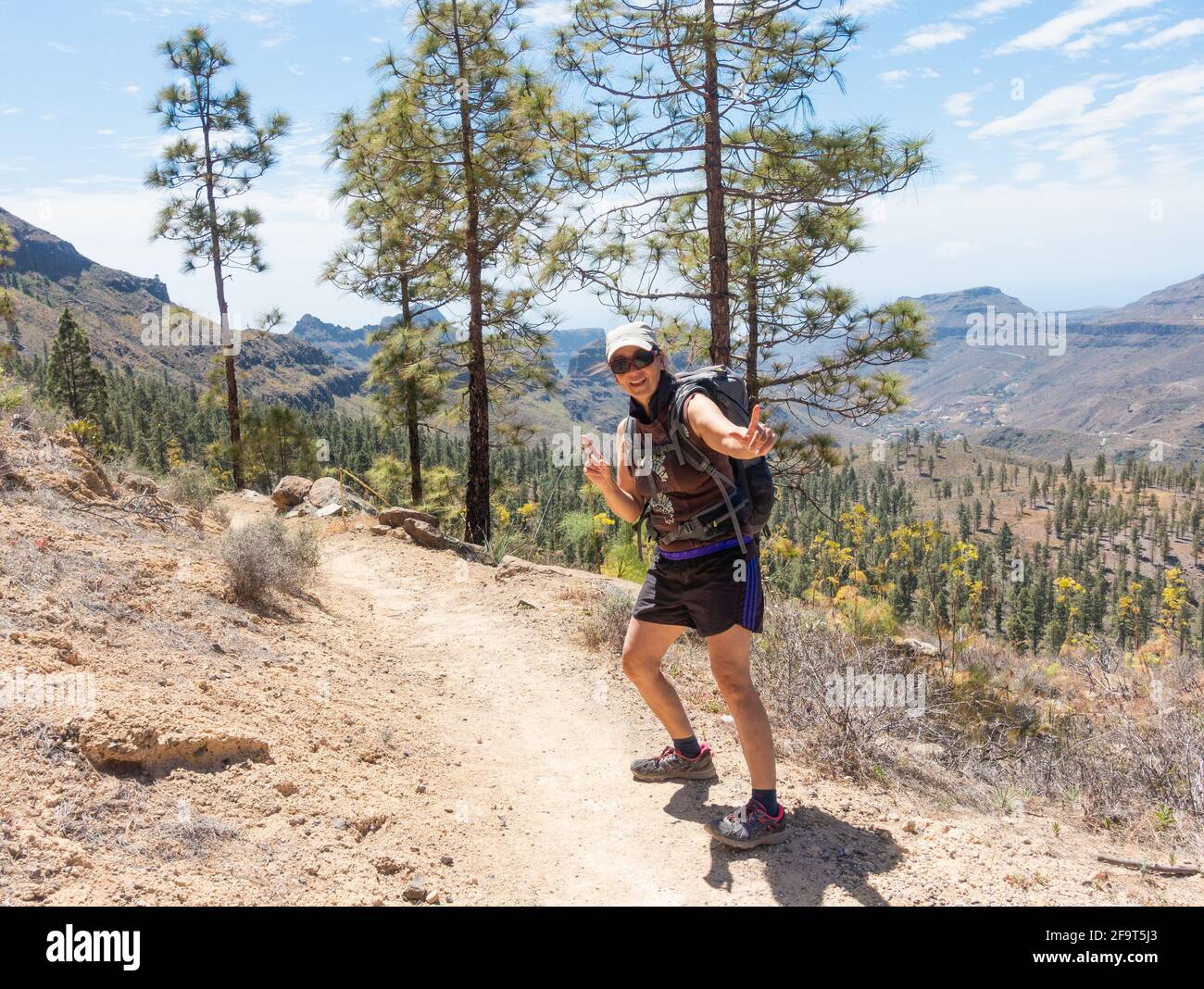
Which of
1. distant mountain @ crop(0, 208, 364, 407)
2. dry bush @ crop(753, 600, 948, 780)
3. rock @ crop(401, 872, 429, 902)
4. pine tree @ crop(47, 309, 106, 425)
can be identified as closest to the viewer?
rock @ crop(401, 872, 429, 902)

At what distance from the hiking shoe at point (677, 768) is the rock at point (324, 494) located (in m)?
10.9

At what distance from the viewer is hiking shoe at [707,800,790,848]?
9.98 feet

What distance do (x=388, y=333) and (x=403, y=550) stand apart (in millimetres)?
6290

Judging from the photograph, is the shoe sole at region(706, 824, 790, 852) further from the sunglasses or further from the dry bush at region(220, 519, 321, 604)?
the dry bush at region(220, 519, 321, 604)

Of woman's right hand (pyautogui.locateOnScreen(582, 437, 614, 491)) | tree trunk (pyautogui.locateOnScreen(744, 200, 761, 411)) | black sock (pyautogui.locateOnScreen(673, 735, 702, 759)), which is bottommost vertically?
black sock (pyautogui.locateOnScreen(673, 735, 702, 759))

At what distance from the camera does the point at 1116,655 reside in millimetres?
7008

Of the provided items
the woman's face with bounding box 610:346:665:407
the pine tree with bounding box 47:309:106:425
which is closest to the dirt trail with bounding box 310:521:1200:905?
the woman's face with bounding box 610:346:665:407

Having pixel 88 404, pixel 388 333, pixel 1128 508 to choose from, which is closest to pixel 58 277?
pixel 88 404

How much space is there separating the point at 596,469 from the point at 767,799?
1.52 meters

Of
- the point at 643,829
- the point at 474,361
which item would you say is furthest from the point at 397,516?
the point at 643,829

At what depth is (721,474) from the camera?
2.93 m

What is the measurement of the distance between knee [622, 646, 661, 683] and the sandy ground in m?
0.64

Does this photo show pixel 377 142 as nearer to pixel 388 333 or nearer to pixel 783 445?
pixel 388 333

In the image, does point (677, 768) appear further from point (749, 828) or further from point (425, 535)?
point (425, 535)
